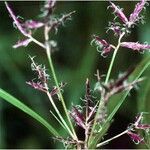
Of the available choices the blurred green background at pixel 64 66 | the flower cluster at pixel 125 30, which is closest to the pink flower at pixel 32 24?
the flower cluster at pixel 125 30

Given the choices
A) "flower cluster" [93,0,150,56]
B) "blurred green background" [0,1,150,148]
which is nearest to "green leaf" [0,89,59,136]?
"flower cluster" [93,0,150,56]

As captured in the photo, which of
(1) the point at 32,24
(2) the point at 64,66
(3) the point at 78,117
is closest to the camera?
(1) the point at 32,24

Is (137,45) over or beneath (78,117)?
over

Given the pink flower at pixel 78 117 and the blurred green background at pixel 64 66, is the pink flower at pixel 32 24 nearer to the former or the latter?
the pink flower at pixel 78 117

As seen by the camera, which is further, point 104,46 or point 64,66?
point 64,66

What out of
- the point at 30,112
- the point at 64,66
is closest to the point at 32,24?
the point at 30,112

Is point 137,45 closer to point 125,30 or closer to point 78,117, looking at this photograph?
point 125,30

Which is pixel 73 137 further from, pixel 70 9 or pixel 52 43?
pixel 70 9

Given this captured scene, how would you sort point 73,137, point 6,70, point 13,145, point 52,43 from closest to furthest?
point 52,43
point 73,137
point 13,145
point 6,70

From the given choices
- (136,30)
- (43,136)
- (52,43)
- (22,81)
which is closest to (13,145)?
(43,136)
